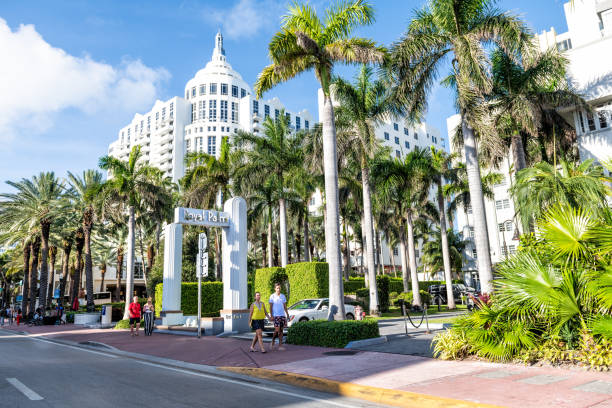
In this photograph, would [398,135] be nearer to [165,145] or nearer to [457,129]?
[165,145]

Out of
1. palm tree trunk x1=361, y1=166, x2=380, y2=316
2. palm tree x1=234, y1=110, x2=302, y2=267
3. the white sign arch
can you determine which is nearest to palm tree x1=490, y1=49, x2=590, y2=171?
palm tree trunk x1=361, y1=166, x2=380, y2=316

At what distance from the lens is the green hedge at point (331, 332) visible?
12219mm

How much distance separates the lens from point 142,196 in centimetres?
3312

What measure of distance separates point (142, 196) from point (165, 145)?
73376mm

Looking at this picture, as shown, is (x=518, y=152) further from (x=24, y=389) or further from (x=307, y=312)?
(x=24, y=389)

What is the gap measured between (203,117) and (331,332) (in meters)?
94.5

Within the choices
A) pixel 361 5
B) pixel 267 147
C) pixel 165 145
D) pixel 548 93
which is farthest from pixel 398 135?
pixel 361 5

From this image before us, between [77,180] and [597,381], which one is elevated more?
[77,180]

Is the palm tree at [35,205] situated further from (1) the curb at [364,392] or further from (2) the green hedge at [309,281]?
(1) the curb at [364,392]

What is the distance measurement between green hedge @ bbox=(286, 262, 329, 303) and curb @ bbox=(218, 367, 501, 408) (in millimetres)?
18901

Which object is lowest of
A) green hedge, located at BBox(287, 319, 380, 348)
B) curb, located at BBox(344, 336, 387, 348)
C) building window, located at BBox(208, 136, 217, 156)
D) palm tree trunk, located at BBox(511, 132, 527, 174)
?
curb, located at BBox(344, 336, 387, 348)

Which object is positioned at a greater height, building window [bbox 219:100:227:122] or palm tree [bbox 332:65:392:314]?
building window [bbox 219:100:227:122]

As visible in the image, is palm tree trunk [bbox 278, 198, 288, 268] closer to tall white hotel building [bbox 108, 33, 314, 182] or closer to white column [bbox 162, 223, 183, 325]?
white column [bbox 162, 223, 183, 325]

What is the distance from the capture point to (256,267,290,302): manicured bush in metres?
29.5
